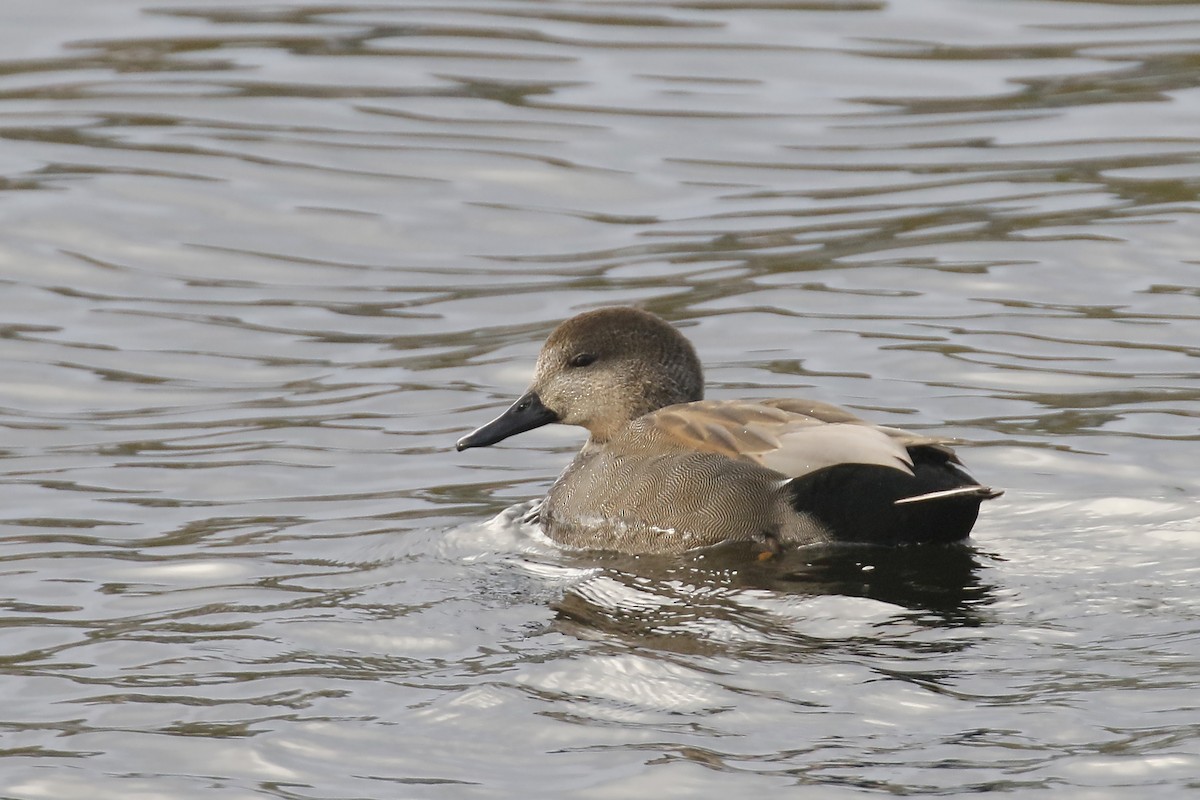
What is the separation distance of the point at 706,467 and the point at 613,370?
1.09 metres

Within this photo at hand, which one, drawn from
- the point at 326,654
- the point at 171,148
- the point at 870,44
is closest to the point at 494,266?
the point at 171,148

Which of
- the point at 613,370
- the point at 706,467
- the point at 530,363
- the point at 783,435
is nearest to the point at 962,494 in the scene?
the point at 783,435

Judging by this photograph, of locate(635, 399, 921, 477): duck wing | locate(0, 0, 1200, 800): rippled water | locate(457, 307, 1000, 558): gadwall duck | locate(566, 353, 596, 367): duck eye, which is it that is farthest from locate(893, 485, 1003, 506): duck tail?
locate(566, 353, 596, 367): duck eye

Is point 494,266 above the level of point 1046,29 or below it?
below

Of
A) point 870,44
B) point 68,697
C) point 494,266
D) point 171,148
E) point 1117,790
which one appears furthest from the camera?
point 870,44

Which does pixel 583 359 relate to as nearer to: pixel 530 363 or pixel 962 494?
pixel 962 494

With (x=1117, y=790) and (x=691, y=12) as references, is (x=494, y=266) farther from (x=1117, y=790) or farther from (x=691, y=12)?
(x=1117, y=790)

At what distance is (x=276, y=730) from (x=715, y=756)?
1.22 meters

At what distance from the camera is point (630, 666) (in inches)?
238

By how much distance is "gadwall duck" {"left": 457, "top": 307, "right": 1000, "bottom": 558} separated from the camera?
6949 millimetres

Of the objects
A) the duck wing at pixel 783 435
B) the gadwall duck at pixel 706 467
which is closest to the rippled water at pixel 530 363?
the gadwall duck at pixel 706 467

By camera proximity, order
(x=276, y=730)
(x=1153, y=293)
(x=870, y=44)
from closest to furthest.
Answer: (x=276, y=730) < (x=1153, y=293) < (x=870, y=44)

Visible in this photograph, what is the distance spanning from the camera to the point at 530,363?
10578 millimetres

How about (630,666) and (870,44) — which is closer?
(630,666)
